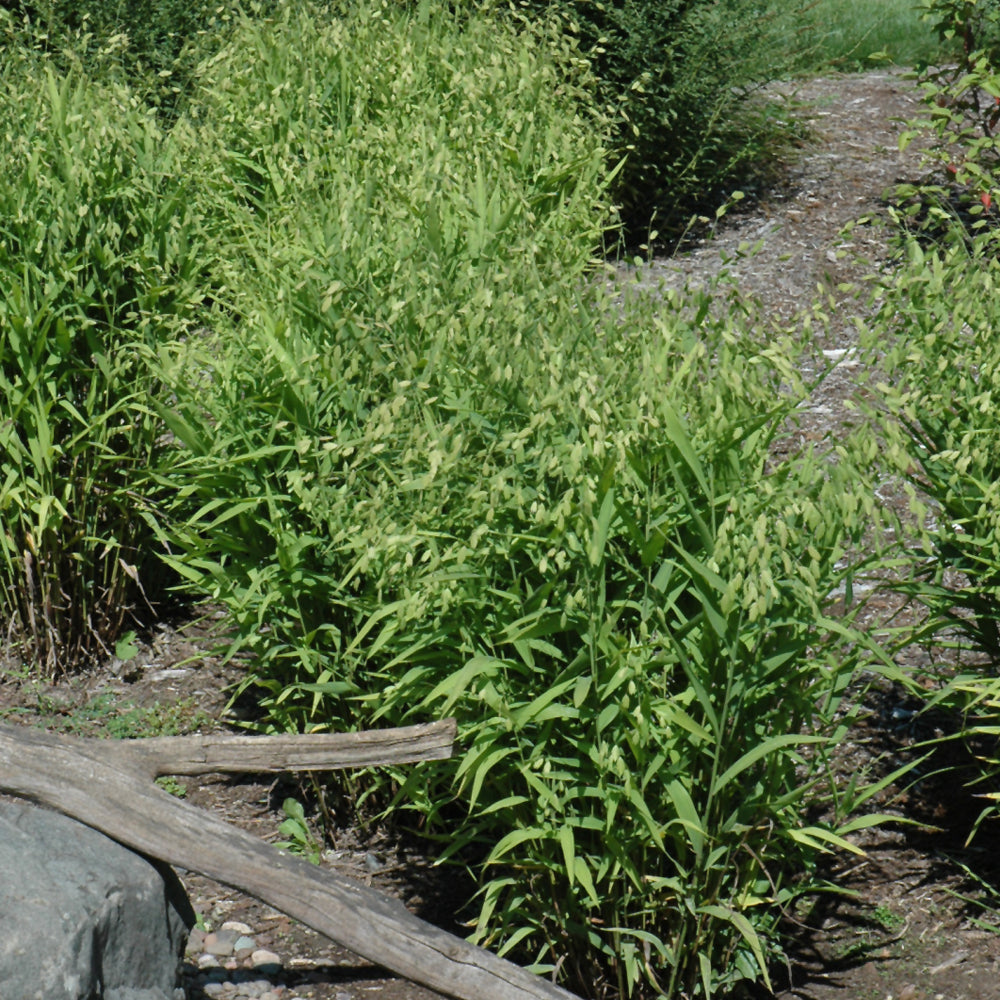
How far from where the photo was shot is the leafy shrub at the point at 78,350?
14.0ft

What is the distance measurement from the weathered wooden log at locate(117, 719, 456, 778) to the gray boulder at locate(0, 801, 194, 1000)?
22 centimetres

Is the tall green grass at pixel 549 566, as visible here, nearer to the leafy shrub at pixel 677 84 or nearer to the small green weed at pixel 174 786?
the small green weed at pixel 174 786

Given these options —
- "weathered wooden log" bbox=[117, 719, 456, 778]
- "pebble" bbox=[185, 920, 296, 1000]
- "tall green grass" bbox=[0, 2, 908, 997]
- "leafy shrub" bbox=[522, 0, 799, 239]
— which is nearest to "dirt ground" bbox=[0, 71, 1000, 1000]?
"pebble" bbox=[185, 920, 296, 1000]

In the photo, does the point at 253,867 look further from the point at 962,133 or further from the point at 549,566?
the point at 962,133

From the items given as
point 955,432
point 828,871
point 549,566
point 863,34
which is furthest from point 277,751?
point 863,34

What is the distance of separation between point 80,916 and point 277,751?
1.91 ft

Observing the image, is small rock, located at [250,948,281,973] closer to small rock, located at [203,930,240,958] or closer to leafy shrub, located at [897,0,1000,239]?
small rock, located at [203,930,240,958]

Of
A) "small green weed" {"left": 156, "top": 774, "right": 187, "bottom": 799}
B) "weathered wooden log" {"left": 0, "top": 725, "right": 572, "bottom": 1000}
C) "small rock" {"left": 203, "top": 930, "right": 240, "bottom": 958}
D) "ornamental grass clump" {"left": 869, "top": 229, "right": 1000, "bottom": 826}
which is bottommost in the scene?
"small green weed" {"left": 156, "top": 774, "right": 187, "bottom": 799}

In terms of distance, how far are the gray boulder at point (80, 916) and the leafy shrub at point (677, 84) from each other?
523 cm

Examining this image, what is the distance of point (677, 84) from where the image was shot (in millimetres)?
7406

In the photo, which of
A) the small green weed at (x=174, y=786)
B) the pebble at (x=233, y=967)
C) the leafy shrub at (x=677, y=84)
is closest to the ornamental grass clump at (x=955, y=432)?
the pebble at (x=233, y=967)

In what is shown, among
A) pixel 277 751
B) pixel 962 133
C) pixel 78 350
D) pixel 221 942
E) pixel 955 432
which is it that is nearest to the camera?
pixel 277 751

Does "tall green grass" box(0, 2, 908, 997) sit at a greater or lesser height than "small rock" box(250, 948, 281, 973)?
greater

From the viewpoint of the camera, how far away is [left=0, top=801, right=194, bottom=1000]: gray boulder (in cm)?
251
